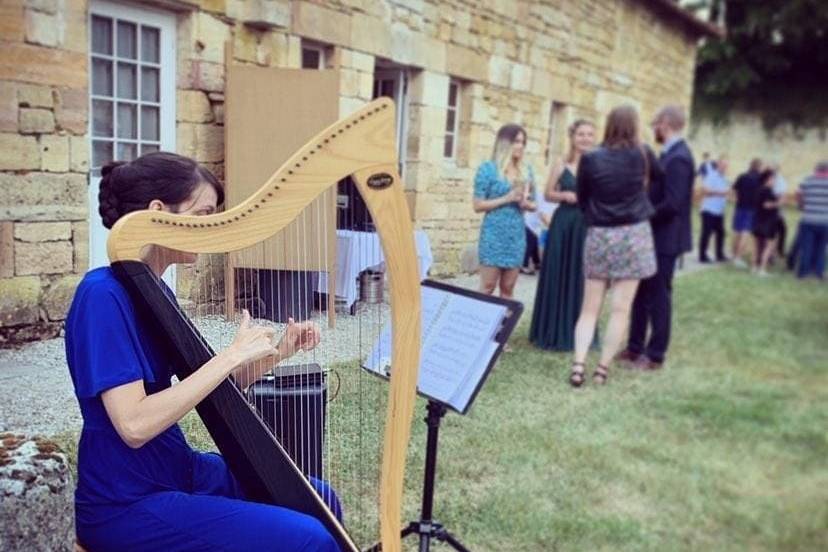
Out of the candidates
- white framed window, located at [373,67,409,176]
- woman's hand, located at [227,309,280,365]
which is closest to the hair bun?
woman's hand, located at [227,309,280,365]

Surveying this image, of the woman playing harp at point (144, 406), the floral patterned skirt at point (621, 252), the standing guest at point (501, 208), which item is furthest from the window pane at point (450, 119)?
the woman playing harp at point (144, 406)

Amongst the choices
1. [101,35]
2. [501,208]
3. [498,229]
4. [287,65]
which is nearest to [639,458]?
[498,229]

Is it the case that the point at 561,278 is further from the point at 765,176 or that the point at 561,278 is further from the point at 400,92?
the point at 765,176

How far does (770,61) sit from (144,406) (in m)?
26.5

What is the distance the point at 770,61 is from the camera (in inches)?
952

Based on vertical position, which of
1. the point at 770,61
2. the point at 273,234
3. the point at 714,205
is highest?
the point at 770,61

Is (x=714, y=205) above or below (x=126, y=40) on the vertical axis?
below

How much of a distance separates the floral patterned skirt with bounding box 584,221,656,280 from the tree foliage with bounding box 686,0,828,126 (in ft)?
70.4

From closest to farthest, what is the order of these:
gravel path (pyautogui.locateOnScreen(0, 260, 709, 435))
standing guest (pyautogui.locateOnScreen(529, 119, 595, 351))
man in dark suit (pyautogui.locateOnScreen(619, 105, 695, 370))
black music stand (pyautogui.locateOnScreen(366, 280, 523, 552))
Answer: gravel path (pyautogui.locateOnScreen(0, 260, 709, 435))
black music stand (pyautogui.locateOnScreen(366, 280, 523, 552))
man in dark suit (pyautogui.locateOnScreen(619, 105, 695, 370))
standing guest (pyautogui.locateOnScreen(529, 119, 595, 351))

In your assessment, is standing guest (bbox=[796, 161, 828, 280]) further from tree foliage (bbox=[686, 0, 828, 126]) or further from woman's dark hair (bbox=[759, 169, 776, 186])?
tree foliage (bbox=[686, 0, 828, 126])

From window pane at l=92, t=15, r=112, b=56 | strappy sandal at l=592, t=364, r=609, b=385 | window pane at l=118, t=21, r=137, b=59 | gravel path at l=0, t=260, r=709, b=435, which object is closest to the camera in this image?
gravel path at l=0, t=260, r=709, b=435

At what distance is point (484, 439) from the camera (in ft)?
12.5

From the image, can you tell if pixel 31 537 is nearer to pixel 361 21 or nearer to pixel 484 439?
pixel 484 439

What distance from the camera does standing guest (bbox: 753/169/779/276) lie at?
11438 mm
